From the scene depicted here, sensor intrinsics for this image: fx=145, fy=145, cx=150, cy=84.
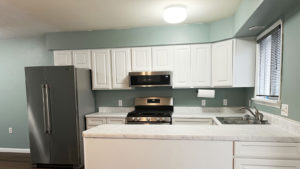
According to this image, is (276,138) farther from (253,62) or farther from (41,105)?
(41,105)

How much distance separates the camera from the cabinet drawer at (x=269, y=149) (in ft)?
4.03

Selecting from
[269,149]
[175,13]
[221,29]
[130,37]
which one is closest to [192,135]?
[269,149]

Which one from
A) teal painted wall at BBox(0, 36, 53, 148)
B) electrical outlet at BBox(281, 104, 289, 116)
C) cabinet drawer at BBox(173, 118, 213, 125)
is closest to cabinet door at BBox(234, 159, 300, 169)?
electrical outlet at BBox(281, 104, 289, 116)

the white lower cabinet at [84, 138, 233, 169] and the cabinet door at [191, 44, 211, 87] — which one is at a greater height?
the cabinet door at [191, 44, 211, 87]

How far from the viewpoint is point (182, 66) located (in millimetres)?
2842

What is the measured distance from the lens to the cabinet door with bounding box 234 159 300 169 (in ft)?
4.07

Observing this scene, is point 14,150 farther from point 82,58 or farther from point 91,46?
point 91,46

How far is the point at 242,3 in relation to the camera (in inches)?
74.1

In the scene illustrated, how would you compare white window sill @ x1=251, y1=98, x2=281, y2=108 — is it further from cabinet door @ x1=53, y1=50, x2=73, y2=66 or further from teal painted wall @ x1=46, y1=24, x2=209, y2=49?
cabinet door @ x1=53, y1=50, x2=73, y2=66

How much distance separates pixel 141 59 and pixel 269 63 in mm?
2072

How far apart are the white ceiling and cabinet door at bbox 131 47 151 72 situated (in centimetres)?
48

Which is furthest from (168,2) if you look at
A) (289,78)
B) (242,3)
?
(289,78)

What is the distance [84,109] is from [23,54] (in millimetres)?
2057

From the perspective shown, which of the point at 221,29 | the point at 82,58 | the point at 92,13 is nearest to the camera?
the point at 92,13
